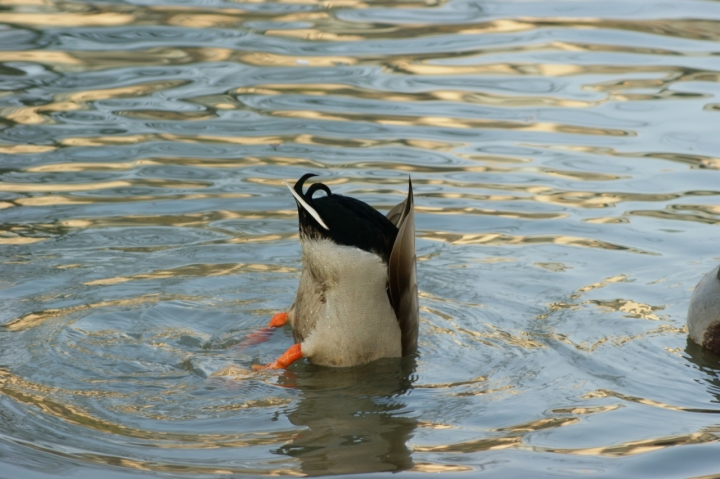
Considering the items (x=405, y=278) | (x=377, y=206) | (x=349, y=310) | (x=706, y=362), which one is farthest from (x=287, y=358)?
(x=377, y=206)

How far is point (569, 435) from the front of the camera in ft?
13.8

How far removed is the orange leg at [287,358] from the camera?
4.86 m

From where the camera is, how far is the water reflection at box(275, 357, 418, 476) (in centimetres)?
398

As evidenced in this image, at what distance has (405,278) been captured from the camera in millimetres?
4734

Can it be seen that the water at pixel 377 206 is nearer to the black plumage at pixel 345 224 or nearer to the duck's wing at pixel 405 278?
the duck's wing at pixel 405 278

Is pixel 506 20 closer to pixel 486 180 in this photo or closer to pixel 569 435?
pixel 486 180

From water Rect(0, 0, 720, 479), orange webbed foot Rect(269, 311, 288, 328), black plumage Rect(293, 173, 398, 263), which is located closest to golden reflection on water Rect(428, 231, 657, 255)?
water Rect(0, 0, 720, 479)

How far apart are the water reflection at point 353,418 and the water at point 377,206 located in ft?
0.05

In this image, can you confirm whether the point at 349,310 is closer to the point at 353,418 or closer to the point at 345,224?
the point at 345,224

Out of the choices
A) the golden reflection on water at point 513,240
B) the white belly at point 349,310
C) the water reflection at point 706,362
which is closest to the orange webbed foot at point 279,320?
the white belly at point 349,310

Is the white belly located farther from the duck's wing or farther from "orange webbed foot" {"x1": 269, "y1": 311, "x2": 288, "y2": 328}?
"orange webbed foot" {"x1": 269, "y1": 311, "x2": 288, "y2": 328}

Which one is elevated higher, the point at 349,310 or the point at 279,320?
the point at 349,310

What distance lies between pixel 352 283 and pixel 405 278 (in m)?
0.26

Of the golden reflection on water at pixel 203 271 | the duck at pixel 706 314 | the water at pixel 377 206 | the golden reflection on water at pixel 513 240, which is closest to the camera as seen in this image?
the water at pixel 377 206
